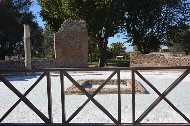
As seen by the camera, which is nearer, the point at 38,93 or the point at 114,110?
the point at 114,110

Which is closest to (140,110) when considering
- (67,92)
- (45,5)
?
(67,92)

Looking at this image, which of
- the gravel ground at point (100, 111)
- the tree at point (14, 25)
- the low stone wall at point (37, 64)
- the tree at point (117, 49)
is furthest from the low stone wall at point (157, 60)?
the tree at point (117, 49)

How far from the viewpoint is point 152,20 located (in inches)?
1313

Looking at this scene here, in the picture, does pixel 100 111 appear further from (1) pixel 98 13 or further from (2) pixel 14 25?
(2) pixel 14 25

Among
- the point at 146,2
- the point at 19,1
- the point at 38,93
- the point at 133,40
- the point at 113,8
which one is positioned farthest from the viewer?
the point at 19,1

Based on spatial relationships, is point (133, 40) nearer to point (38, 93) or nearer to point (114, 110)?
point (38, 93)

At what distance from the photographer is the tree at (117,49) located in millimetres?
52219

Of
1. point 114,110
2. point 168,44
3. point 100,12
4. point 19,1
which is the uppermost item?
point 19,1

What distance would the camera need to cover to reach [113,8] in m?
30.7

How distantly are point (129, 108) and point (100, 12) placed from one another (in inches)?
932

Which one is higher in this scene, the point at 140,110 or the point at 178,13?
the point at 178,13

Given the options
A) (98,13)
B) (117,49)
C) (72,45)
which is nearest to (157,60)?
(72,45)

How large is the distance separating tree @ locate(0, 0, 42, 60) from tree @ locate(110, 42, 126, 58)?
14698 mm

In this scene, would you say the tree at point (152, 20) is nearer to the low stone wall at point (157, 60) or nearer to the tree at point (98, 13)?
the tree at point (98, 13)
